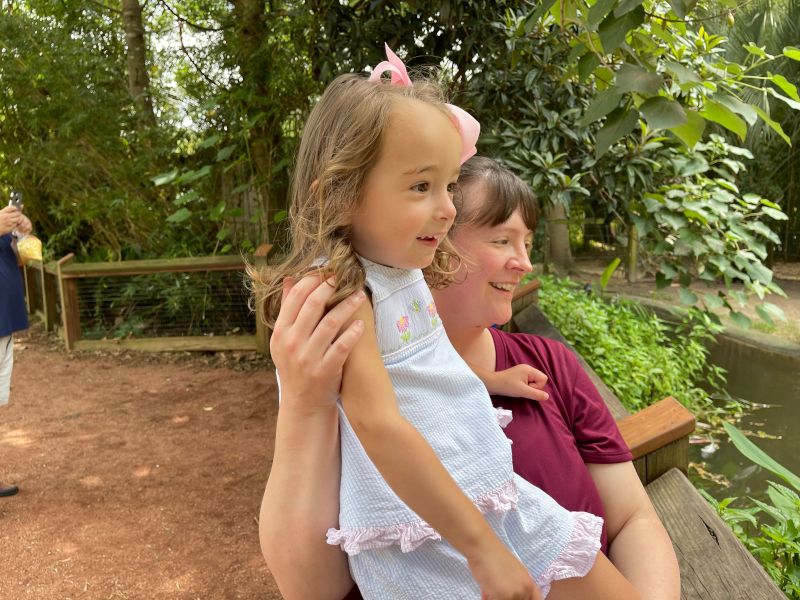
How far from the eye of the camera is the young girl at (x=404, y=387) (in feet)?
2.97

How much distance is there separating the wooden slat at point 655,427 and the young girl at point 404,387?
468 mm

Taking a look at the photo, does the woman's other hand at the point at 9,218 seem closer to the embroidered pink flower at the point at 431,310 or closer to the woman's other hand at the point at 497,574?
the embroidered pink flower at the point at 431,310

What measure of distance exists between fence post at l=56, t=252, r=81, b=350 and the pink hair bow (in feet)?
21.9

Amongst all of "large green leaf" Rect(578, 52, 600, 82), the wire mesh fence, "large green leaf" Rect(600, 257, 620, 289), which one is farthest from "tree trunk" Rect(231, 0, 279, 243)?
"large green leaf" Rect(578, 52, 600, 82)

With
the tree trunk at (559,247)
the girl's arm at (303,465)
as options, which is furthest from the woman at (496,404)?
the tree trunk at (559,247)

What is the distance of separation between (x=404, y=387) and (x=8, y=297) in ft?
12.1

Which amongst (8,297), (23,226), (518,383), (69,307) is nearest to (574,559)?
(518,383)

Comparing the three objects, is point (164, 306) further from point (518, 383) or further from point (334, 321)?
point (334, 321)

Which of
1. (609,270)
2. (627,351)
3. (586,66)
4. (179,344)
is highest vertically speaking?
(586,66)

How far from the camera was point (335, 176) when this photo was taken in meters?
0.96

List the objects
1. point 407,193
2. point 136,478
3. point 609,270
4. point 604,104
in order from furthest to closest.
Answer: point 136,478 → point 609,270 → point 604,104 → point 407,193

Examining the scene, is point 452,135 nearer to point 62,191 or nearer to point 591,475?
point 591,475

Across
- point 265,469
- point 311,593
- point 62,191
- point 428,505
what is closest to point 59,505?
point 265,469

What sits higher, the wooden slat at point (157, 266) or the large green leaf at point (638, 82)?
the large green leaf at point (638, 82)
